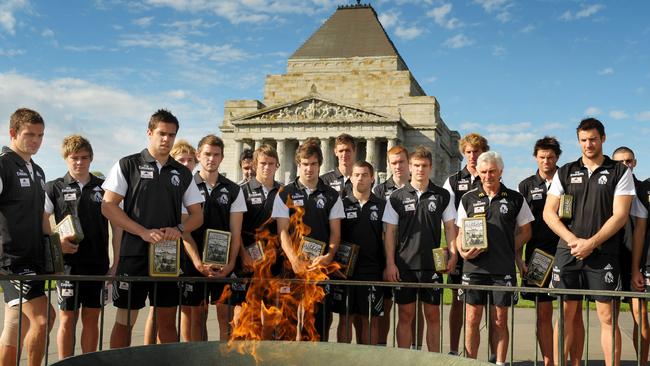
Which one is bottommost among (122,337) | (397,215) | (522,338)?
(522,338)

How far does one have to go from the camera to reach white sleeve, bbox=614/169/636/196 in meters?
5.42

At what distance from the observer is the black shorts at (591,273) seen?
17.7ft

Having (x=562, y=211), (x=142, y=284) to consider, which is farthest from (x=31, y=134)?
(x=562, y=211)

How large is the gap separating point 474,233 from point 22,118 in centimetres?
413

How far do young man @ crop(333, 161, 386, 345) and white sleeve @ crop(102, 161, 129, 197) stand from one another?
2.39 meters

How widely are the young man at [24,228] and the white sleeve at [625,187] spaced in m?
5.04

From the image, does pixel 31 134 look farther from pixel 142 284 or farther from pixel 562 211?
pixel 562 211

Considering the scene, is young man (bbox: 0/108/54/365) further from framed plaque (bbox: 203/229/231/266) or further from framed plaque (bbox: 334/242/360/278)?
framed plaque (bbox: 334/242/360/278)

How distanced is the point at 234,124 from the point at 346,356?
54416mm

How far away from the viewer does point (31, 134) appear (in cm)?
482

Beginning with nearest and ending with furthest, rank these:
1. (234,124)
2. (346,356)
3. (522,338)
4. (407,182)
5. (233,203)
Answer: (346,356)
(233,203)
(407,182)
(522,338)
(234,124)

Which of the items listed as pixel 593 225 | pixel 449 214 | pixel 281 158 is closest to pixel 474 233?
pixel 449 214

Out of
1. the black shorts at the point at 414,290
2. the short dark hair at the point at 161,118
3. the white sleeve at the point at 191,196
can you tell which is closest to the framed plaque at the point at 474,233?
the black shorts at the point at 414,290

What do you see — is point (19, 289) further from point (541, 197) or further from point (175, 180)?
point (541, 197)
